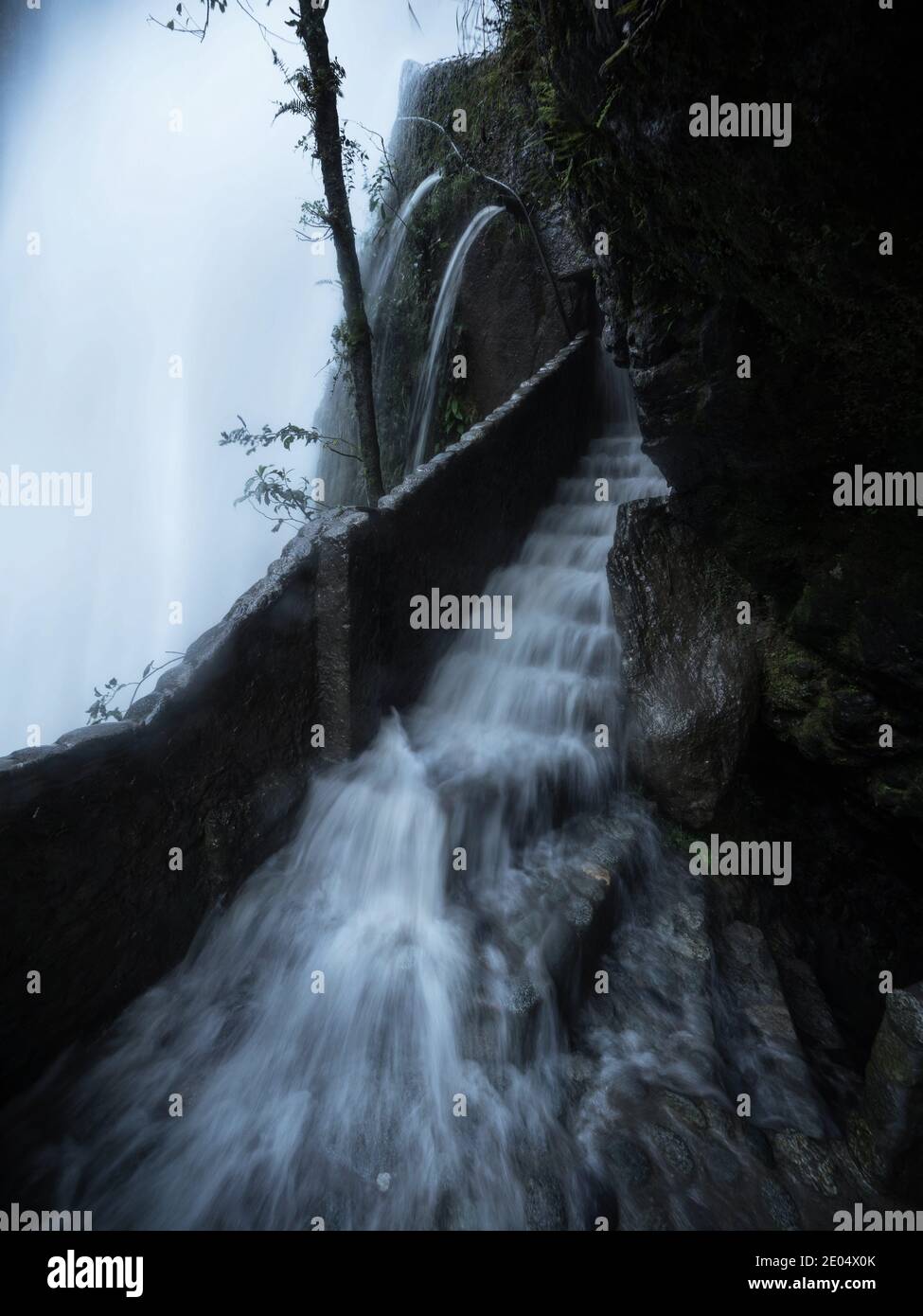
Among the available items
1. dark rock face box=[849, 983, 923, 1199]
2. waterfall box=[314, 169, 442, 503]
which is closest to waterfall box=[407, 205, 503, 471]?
waterfall box=[314, 169, 442, 503]

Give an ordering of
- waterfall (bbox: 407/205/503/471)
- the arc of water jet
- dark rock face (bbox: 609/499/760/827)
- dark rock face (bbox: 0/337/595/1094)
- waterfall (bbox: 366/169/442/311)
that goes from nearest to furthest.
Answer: dark rock face (bbox: 0/337/595/1094) → dark rock face (bbox: 609/499/760/827) → the arc of water jet → waterfall (bbox: 407/205/503/471) → waterfall (bbox: 366/169/442/311)

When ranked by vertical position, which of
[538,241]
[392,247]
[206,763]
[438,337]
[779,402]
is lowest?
[206,763]

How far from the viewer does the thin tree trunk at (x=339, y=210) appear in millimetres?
6445

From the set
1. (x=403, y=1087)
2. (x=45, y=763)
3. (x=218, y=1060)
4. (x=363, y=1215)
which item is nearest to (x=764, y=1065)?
(x=403, y=1087)

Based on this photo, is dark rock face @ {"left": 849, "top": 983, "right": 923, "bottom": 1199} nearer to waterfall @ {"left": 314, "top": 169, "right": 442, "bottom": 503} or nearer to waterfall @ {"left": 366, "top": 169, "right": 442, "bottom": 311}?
waterfall @ {"left": 314, "top": 169, "right": 442, "bottom": 503}

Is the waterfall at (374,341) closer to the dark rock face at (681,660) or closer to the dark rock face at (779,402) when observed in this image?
the dark rock face at (681,660)

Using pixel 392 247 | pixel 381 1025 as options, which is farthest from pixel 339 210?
pixel 381 1025

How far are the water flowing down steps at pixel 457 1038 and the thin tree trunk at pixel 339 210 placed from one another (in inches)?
123

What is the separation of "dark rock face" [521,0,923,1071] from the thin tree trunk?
2572 mm

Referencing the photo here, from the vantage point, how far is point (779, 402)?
396 cm

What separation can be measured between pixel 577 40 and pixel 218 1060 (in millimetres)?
5484

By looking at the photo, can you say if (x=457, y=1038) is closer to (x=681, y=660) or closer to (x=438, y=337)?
(x=681, y=660)

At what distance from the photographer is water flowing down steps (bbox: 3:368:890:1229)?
Result: 2.91 m

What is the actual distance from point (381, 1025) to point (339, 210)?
24.9 feet
